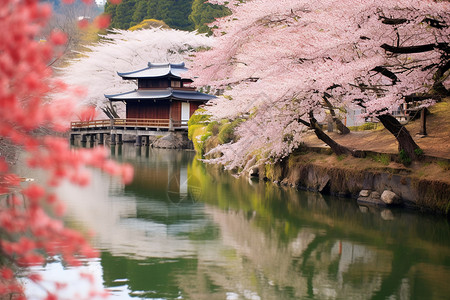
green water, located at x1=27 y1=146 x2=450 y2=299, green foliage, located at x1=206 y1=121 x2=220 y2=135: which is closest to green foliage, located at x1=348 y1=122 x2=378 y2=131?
green water, located at x1=27 y1=146 x2=450 y2=299

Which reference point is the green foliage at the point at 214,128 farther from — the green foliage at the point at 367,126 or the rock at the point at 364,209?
the rock at the point at 364,209

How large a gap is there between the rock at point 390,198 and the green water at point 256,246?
38 centimetres

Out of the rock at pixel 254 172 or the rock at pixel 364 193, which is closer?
the rock at pixel 364 193

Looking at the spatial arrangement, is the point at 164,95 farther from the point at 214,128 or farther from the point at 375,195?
the point at 375,195

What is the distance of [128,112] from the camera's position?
119ft

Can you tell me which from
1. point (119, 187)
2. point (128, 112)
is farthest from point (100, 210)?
point (128, 112)

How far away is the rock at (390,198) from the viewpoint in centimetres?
1219

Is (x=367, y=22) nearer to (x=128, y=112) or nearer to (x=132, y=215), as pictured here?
(x=132, y=215)

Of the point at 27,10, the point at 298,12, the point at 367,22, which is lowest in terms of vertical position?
the point at 27,10

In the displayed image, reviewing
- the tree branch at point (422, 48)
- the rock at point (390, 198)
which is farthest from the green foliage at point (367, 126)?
the tree branch at point (422, 48)

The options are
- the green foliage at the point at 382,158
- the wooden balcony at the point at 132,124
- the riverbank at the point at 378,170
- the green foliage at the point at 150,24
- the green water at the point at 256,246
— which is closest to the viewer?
the green water at the point at 256,246

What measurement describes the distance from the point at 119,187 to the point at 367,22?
9.41m

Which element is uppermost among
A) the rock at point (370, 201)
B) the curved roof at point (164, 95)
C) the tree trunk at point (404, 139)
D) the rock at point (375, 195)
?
the curved roof at point (164, 95)

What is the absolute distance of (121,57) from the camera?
38094 millimetres
